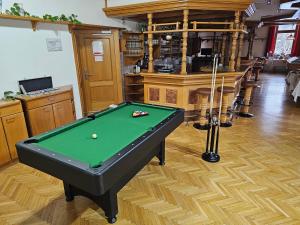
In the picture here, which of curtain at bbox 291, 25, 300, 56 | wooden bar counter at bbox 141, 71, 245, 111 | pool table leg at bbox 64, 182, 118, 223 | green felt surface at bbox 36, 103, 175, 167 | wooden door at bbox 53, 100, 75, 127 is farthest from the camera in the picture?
curtain at bbox 291, 25, 300, 56

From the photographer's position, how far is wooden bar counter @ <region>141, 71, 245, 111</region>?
4.50m

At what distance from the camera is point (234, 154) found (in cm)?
341

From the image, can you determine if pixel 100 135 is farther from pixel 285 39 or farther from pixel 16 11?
pixel 285 39

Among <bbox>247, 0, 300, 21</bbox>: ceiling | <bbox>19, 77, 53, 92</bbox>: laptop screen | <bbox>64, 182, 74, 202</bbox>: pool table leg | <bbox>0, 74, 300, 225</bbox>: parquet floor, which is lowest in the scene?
<bbox>0, 74, 300, 225</bbox>: parquet floor

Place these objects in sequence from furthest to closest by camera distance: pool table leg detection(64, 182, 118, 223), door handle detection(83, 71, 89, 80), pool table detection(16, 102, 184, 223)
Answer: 1. door handle detection(83, 71, 89, 80)
2. pool table leg detection(64, 182, 118, 223)
3. pool table detection(16, 102, 184, 223)

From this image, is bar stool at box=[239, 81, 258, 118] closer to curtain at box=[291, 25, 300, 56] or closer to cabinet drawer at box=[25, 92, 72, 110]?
cabinet drawer at box=[25, 92, 72, 110]

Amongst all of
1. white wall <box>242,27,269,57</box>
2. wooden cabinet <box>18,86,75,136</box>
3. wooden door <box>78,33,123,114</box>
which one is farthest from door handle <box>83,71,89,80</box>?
white wall <box>242,27,269,57</box>

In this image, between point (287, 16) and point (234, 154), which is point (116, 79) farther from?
point (287, 16)

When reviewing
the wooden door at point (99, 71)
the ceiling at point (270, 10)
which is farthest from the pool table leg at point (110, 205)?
the ceiling at point (270, 10)

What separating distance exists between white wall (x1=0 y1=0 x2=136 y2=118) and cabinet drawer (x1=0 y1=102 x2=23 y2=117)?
1.69ft

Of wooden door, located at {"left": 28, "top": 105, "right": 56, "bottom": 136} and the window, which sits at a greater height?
the window

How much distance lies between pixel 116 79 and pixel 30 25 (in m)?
2.30

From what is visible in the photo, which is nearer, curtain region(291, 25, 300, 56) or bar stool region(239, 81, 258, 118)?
bar stool region(239, 81, 258, 118)

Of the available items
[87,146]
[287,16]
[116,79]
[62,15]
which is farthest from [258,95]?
[87,146]
